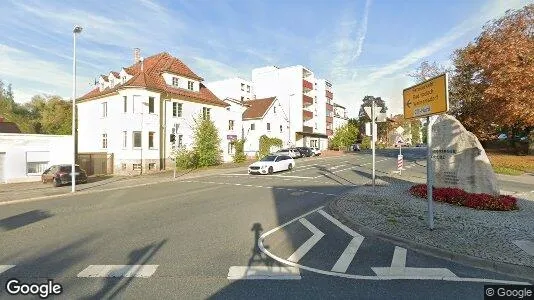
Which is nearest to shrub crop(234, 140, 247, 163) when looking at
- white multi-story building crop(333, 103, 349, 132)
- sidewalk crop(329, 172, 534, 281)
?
sidewalk crop(329, 172, 534, 281)

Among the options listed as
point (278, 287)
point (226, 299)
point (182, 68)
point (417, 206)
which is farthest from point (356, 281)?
point (182, 68)

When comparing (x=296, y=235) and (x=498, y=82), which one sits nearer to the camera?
(x=296, y=235)

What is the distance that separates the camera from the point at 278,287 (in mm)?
4910

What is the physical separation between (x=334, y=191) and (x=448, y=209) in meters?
5.65

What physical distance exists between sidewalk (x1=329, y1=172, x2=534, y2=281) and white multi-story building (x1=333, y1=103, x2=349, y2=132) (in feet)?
214

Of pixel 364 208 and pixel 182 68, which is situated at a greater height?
pixel 182 68

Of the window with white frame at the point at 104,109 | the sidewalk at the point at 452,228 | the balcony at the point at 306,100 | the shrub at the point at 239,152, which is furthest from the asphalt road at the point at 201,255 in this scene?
the balcony at the point at 306,100

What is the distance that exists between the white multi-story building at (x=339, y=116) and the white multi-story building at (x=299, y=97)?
8979 mm

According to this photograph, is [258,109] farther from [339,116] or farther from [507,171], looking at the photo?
[339,116]

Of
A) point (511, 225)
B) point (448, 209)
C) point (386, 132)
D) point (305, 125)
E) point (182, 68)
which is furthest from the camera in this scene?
point (386, 132)

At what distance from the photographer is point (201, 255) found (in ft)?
21.1

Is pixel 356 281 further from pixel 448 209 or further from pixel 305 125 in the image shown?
pixel 305 125

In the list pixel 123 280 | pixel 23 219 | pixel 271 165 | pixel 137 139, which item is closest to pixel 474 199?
pixel 123 280

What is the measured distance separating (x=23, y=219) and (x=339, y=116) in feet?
258
